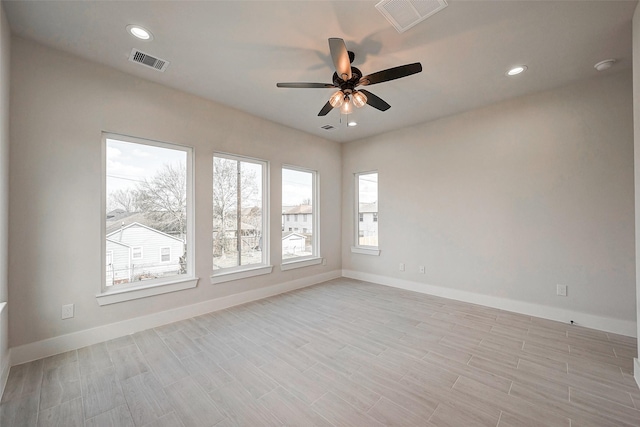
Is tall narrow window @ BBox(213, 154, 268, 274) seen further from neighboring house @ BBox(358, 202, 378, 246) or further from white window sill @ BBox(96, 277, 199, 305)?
neighboring house @ BBox(358, 202, 378, 246)

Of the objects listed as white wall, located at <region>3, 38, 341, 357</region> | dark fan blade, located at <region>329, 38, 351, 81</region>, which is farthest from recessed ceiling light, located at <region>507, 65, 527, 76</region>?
white wall, located at <region>3, 38, 341, 357</region>

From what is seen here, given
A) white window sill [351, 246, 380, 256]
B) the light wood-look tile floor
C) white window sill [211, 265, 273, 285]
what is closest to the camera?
the light wood-look tile floor

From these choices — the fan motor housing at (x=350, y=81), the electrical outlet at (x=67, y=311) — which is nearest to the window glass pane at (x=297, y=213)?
the fan motor housing at (x=350, y=81)

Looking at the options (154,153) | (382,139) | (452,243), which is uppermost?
(382,139)

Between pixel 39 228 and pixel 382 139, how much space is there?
4.91 metres

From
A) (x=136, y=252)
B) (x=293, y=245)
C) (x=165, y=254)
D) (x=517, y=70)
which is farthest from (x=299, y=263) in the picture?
(x=517, y=70)

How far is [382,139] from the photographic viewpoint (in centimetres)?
498

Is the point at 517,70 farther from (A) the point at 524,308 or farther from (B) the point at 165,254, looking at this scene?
(B) the point at 165,254

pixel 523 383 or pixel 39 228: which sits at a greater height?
pixel 39 228

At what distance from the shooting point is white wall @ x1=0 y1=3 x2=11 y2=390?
1.97m

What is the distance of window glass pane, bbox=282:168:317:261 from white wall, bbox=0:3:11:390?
3.14 meters

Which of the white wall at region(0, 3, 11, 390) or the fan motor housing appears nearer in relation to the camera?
the white wall at region(0, 3, 11, 390)

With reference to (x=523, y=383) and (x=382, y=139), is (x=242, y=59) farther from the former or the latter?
(x=523, y=383)

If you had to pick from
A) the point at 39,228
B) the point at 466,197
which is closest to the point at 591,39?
the point at 466,197
